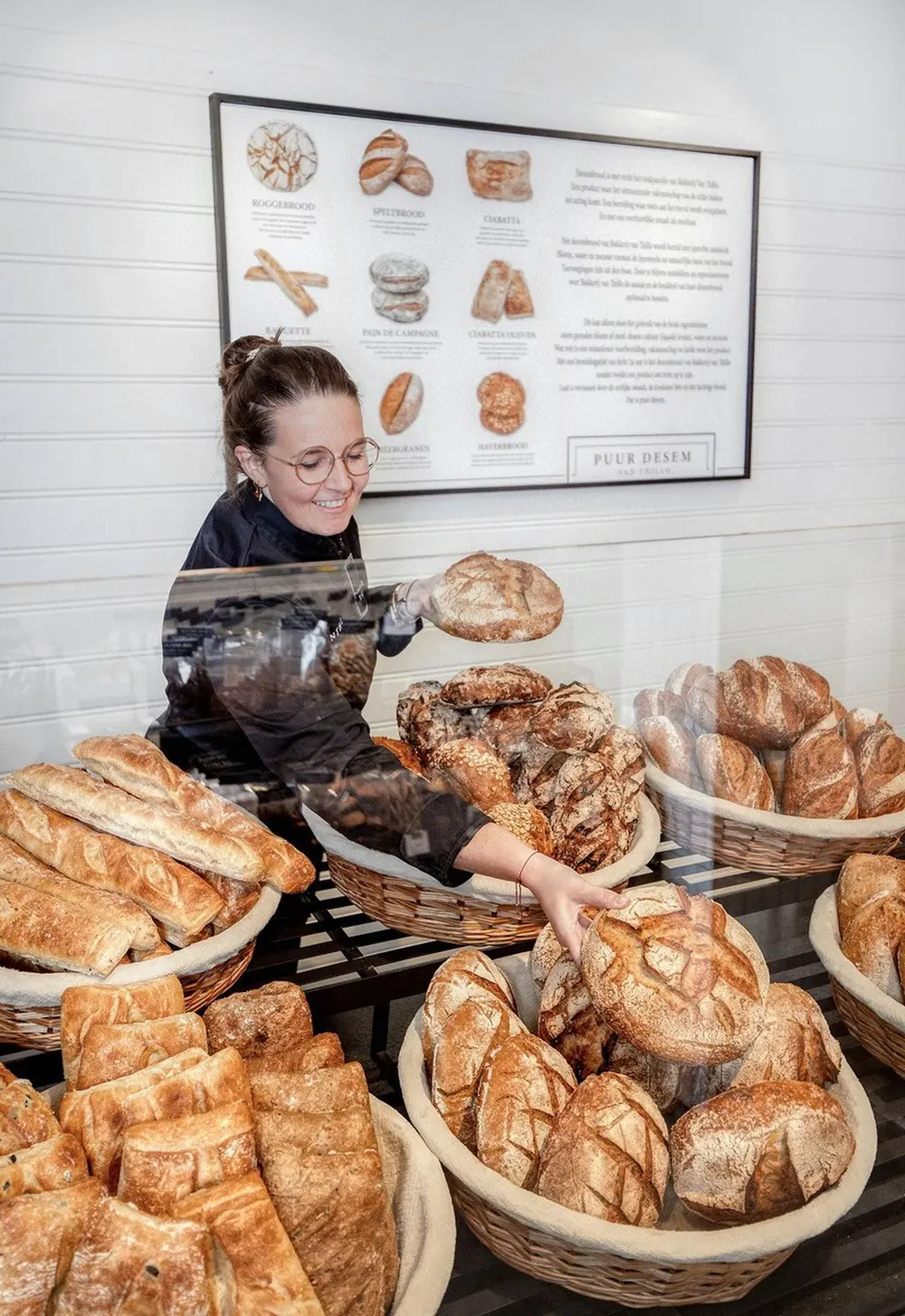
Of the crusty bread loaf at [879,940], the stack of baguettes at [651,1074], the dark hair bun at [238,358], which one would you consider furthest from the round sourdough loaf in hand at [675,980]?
the dark hair bun at [238,358]

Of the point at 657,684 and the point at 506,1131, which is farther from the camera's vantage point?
the point at 657,684

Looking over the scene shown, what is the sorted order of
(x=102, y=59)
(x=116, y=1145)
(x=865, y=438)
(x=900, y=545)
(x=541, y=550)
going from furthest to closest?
1. (x=865, y=438)
2. (x=102, y=59)
3. (x=900, y=545)
4. (x=541, y=550)
5. (x=116, y=1145)

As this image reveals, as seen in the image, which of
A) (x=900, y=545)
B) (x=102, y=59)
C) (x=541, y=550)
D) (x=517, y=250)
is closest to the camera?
(x=541, y=550)

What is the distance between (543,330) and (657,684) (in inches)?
69.1

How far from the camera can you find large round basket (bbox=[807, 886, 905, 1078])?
1.10 metres

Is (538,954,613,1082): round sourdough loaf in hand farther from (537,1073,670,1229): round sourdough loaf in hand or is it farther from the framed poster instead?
the framed poster

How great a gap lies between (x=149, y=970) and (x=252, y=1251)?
324 millimetres

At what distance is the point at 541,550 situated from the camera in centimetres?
138

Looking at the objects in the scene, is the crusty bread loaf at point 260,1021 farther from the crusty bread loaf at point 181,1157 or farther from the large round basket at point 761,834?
the large round basket at point 761,834

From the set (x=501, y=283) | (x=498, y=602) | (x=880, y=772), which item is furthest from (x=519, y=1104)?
(x=501, y=283)

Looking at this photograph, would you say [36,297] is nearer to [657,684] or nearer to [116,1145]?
[657,684]

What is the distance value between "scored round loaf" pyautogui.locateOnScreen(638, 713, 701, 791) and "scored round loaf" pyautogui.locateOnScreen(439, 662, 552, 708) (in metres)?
0.16

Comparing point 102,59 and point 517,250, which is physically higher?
point 102,59

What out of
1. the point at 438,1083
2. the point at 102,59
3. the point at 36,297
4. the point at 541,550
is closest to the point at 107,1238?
the point at 438,1083
